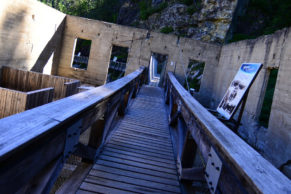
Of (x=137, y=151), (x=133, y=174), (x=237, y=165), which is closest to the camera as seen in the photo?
(x=237, y=165)

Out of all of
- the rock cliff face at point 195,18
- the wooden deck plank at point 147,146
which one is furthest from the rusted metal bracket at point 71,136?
the rock cliff face at point 195,18

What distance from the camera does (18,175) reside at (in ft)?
3.20

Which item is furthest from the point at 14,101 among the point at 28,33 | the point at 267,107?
the point at 267,107

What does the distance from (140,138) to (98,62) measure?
11.2 metres

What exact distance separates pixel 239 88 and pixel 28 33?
9.83 metres

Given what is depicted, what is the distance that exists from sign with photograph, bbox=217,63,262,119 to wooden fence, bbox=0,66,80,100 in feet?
20.9

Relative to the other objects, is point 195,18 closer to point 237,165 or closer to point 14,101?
point 14,101

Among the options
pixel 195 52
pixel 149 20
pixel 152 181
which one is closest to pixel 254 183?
pixel 152 181

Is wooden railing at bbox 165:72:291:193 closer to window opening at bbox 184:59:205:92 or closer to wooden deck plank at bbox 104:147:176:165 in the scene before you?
wooden deck plank at bbox 104:147:176:165

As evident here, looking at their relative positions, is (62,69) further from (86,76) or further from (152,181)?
(152,181)

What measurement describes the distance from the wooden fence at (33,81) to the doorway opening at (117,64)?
569 inches

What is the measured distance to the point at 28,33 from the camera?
38.0 feet

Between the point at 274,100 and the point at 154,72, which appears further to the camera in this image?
the point at 154,72

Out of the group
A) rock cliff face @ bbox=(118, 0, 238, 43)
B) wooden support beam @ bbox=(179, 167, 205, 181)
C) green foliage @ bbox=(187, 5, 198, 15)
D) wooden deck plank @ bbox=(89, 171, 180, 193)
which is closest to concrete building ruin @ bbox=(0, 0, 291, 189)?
wooden support beam @ bbox=(179, 167, 205, 181)
